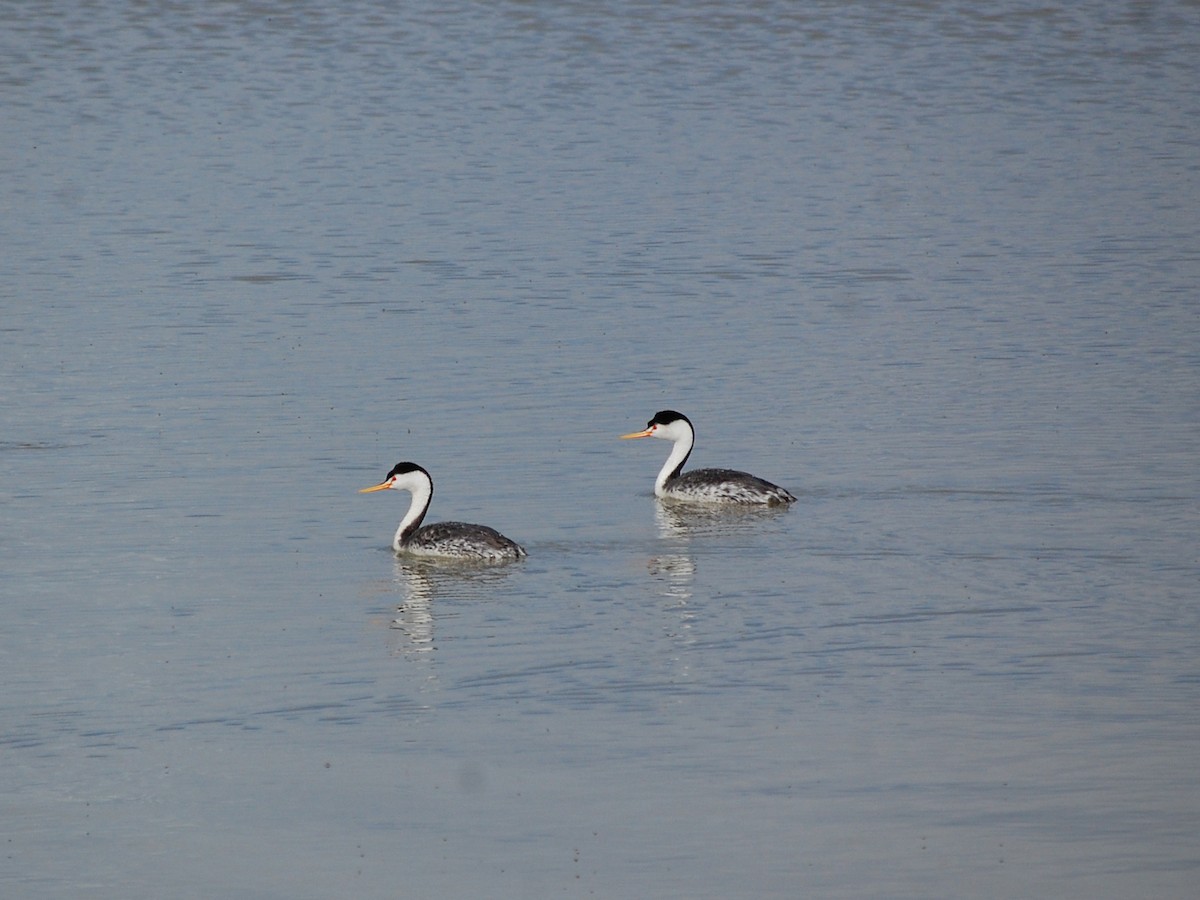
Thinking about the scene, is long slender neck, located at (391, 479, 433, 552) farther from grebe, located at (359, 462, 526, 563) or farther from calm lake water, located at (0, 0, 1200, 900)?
calm lake water, located at (0, 0, 1200, 900)

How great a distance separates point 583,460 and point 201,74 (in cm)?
3437

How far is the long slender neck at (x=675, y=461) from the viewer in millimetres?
18328

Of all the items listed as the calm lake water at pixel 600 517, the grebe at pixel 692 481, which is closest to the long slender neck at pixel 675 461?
the grebe at pixel 692 481

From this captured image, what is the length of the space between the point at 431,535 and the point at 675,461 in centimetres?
332

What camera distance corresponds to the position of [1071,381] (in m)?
22.0

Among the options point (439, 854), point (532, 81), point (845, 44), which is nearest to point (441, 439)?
point (439, 854)

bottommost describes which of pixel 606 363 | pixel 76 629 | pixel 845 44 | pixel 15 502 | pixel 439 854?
pixel 845 44

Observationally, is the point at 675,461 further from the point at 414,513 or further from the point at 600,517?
the point at 414,513

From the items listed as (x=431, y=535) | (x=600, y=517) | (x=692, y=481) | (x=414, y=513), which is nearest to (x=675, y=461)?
(x=692, y=481)

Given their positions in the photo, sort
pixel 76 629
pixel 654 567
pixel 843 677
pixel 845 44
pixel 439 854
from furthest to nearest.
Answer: pixel 845 44 < pixel 654 567 < pixel 76 629 < pixel 843 677 < pixel 439 854

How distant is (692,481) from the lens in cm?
1805

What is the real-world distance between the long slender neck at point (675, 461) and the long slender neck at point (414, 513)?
219cm

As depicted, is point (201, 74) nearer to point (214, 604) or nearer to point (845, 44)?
point (845, 44)

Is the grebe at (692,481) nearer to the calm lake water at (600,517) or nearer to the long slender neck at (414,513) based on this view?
the calm lake water at (600,517)
